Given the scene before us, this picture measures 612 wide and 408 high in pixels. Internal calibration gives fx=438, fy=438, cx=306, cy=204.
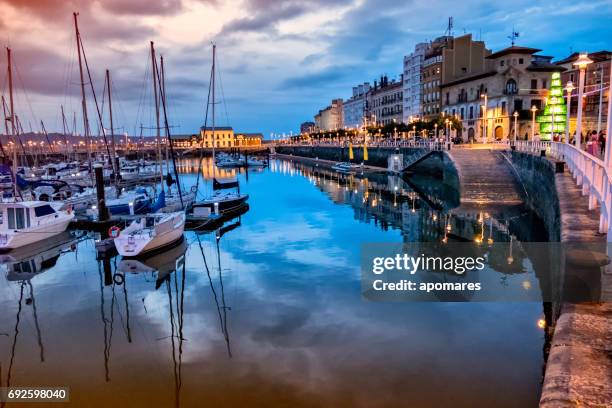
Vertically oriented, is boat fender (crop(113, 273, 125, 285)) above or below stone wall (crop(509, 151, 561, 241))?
below

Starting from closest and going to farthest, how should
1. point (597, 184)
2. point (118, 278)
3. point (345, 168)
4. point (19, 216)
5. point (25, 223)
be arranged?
point (597, 184) → point (118, 278) → point (19, 216) → point (25, 223) → point (345, 168)

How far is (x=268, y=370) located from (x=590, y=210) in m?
10.9

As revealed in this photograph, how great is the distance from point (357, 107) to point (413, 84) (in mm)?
48694

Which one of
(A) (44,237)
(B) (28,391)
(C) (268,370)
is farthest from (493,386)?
(A) (44,237)

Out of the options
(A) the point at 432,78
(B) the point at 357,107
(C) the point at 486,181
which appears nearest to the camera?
(C) the point at 486,181

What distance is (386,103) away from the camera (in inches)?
5049

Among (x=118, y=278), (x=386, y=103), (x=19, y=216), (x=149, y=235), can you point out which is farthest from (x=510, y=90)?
Answer: (x=19, y=216)

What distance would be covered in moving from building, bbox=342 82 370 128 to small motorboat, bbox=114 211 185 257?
122723mm

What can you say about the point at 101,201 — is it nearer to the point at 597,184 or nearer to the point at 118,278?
the point at 118,278

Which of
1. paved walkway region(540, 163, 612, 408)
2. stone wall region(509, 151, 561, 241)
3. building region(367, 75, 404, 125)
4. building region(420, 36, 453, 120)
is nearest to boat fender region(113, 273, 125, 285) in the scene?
paved walkway region(540, 163, 612, 408)

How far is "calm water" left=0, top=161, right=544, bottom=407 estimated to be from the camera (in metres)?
10.5

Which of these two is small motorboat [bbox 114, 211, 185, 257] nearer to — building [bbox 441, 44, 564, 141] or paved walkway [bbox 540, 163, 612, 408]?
paved walkway [bbox 540, 163, 612, 408]

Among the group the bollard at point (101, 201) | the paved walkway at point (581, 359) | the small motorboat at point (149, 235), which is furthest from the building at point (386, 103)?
the paved walkway at point (581, 359)

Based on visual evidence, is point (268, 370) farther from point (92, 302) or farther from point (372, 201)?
point (372, 201)
